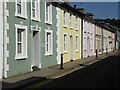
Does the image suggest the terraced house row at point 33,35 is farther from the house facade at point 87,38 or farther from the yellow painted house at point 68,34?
the house facade at point 87,38

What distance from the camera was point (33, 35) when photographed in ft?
72.1

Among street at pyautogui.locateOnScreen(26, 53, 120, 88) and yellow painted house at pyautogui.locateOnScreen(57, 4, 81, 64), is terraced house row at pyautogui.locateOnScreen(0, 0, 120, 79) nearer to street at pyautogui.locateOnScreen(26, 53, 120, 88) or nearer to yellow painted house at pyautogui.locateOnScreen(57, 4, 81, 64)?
yellow painted house at pyautogui.locateOnScreen(57, 4, 81, 64)

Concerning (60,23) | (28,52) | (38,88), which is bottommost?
(38,88)

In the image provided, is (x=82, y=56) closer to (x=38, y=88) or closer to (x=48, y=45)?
(x=48, y=45)

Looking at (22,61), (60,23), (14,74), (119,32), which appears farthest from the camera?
(119,32)

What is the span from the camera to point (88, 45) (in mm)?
45344

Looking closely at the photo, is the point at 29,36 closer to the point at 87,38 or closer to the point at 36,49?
the point at 36,49

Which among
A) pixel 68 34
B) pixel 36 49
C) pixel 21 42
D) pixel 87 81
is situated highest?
pixel 68 34

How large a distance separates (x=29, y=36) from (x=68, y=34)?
12.4 meters

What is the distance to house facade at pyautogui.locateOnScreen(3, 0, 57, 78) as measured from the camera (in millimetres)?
17094

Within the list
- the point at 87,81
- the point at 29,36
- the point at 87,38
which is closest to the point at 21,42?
the point at 29,36

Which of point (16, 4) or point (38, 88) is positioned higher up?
point (16, 4)

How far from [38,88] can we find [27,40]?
266 inches

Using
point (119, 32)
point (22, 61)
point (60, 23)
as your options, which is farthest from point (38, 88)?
point (119, 32)
